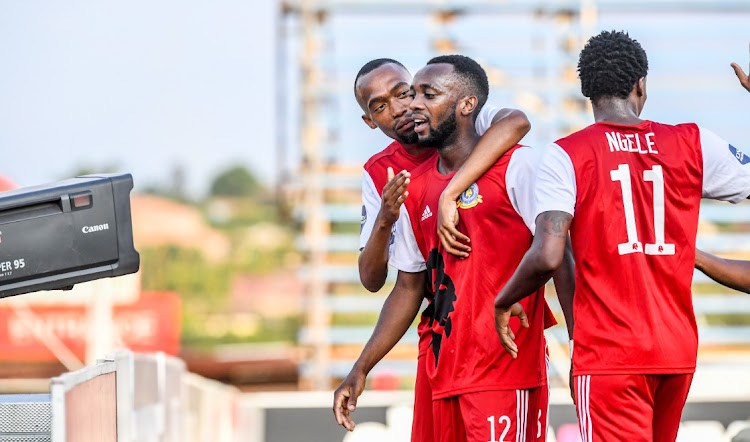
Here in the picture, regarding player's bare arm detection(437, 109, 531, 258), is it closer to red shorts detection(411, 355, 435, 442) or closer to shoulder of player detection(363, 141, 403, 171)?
red shorts detection(411, 355, 435, 442)

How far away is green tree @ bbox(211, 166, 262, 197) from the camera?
9762cm

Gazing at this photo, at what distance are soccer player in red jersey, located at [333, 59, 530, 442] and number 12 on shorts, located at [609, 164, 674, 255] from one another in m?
0.48

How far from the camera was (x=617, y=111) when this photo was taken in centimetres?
395

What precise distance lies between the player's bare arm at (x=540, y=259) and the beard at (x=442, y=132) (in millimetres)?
572

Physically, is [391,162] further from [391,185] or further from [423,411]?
[423,411]

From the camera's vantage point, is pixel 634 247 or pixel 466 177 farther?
pixel 466 177

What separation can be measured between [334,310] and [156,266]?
105 ft

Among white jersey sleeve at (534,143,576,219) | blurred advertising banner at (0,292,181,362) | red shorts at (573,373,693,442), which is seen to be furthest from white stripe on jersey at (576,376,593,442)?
blurred advertising banner at (0,292,181,362)

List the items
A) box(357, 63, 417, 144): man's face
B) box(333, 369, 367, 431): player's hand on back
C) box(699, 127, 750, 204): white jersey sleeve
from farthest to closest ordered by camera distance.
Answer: box(357, 63, 417, 144): man's face < box(333, 369, 367, 431): player's hand on back < box(699, 127, 750, 204): white jersey sleeve

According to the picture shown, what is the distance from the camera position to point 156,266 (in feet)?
179

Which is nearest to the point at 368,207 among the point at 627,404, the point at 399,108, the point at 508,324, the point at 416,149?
the point at 416,149

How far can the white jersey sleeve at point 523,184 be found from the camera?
4.07 metres

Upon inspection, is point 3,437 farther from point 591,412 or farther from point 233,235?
point 233,235

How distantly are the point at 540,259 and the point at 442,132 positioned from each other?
2.31ft
